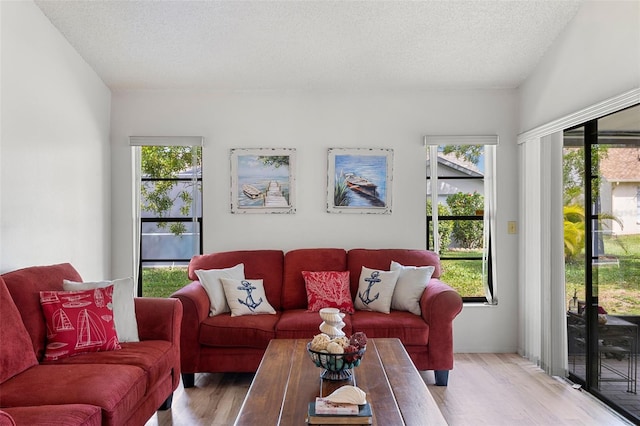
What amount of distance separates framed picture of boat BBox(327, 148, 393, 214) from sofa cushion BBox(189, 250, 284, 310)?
2.59 ft

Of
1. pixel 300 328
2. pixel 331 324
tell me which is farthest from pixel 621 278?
pixel 300 328

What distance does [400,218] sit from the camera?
4832mm

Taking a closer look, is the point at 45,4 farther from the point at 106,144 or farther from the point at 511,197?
the point at 511,197

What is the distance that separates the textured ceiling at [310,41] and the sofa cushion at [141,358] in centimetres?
239

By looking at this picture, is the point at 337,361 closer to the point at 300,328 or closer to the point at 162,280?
the point at 300,328

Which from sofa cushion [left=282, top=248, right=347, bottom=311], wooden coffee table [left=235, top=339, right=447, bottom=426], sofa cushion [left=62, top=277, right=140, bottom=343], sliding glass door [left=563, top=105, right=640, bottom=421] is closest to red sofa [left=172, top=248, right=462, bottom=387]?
sofa cushion [left=282, top=248, right=347, bottom=311]

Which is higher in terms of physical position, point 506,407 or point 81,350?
point 81,350

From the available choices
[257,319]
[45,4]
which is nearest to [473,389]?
[257,319]

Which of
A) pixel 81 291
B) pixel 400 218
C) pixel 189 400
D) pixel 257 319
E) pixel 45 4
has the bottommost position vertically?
pixel 189 400

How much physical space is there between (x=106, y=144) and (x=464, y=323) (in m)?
3.79

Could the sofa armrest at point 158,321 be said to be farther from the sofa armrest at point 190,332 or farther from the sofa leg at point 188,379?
the sofa leg at point 188,379

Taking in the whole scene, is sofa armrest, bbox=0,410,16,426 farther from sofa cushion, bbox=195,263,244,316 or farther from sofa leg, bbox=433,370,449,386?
sofa leg, bbox=433,370,449,386

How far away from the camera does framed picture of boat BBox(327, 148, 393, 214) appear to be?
4.80 metres

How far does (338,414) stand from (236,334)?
190 centimetres
